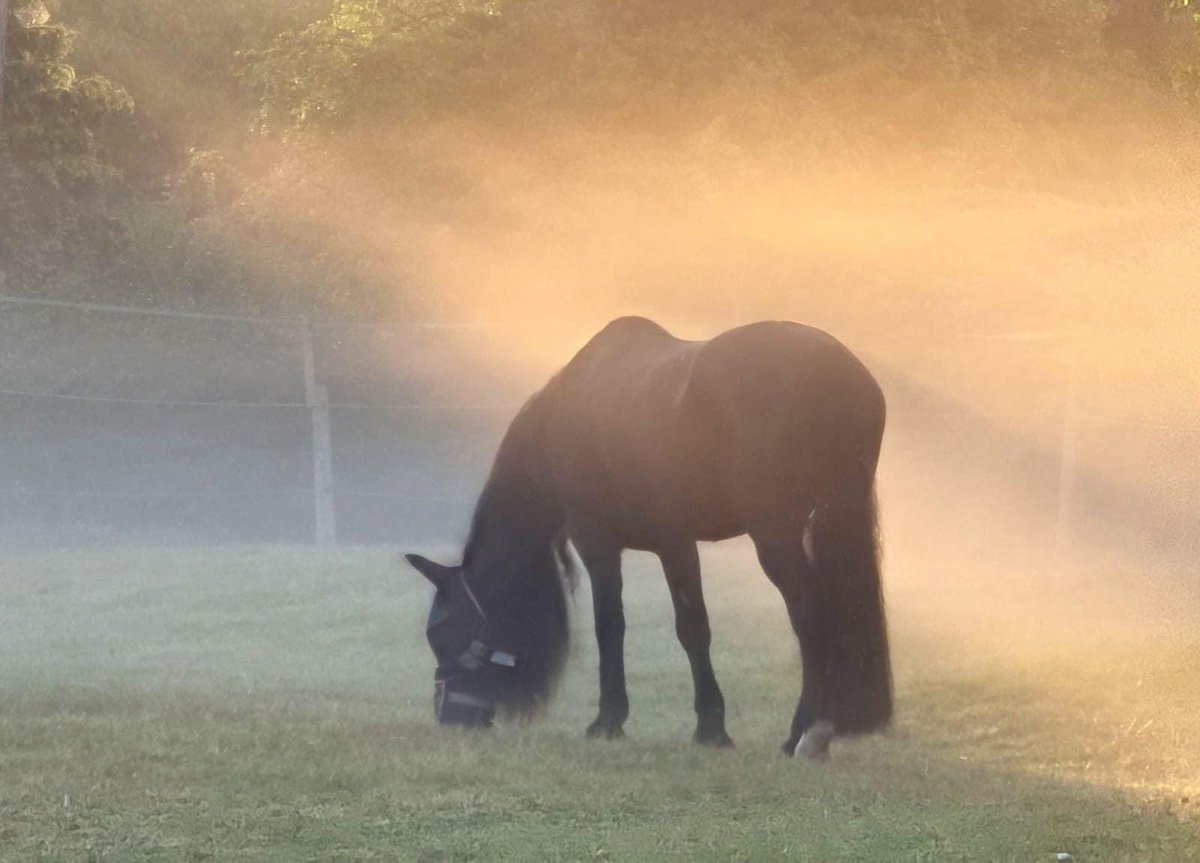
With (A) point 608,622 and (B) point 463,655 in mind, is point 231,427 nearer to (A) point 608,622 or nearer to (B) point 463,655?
(B) point 463,655

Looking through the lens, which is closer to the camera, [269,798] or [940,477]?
[269,798]

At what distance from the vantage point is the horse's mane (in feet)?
21.2

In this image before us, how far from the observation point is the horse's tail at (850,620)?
5.27 m

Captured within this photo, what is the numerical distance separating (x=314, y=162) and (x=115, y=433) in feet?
12.2

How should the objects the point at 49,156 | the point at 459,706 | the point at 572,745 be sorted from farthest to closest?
1. the point at 49,156
2. the point at 459,706
3. the point at 572,745

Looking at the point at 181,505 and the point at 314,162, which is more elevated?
the point at 314,162

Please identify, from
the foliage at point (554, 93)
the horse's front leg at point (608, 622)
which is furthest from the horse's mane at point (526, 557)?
the foliage at point (554, 93)

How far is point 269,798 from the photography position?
4637 millimetres

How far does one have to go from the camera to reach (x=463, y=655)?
6395mm

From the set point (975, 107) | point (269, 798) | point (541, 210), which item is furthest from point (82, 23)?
point (269, 798)

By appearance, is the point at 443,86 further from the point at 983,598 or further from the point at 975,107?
the point at 983,598

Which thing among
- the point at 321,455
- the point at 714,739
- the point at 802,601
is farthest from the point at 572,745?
the point at 321,455

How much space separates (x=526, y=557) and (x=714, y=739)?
115 cm

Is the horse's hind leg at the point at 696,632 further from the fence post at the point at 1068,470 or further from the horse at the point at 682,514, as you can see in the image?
the fence post at the point at 1068,470
